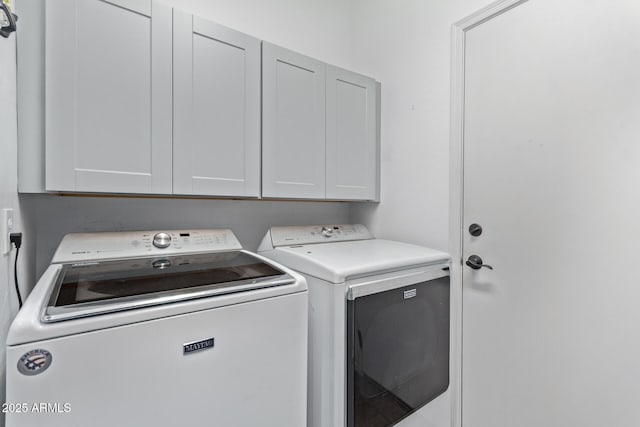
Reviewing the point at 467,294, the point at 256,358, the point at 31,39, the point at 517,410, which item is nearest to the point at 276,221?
the point at 256,358

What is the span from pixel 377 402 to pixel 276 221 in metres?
1.15

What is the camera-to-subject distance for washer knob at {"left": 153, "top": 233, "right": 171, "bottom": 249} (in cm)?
135

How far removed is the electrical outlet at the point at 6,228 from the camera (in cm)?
83

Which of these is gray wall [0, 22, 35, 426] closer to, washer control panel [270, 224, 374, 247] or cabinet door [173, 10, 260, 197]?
cabinet door [173, 10, 260, 197]

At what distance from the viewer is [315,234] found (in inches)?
71.4

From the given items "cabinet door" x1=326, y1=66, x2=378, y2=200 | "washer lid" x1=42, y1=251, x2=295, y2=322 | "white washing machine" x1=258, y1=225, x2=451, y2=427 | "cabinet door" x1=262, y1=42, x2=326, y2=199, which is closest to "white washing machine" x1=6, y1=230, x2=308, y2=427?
"washer lid" x1=42, y1=251, x2=295, y2=322

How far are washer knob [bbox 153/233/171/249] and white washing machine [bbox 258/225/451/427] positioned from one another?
0.51m

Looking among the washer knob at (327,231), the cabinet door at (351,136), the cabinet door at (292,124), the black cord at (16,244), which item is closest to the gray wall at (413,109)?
the cabinet door at (351,136)

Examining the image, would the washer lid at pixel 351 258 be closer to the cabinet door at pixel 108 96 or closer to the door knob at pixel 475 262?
the door knob at pixel 475 262

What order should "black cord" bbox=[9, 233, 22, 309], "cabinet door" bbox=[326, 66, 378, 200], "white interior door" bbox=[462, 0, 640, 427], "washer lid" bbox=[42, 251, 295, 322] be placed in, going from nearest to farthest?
1. "washer lid" bbox=[42, 251, 295, 322]
2. "black cord" bbox=[9, 233, 22, 309]
3. "white interior door" bbox=[462, 0, 640, 427]
4. "cabinet door" bbox=[326, 66, 378, 200]

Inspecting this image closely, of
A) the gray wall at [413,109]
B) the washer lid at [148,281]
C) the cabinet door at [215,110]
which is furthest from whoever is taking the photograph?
the gray wall at [413,109]

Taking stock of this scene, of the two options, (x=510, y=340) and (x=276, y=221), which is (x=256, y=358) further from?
(x=510, y=340)

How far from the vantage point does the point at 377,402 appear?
4.16ft

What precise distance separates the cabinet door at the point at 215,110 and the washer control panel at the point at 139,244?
0.87 feet
